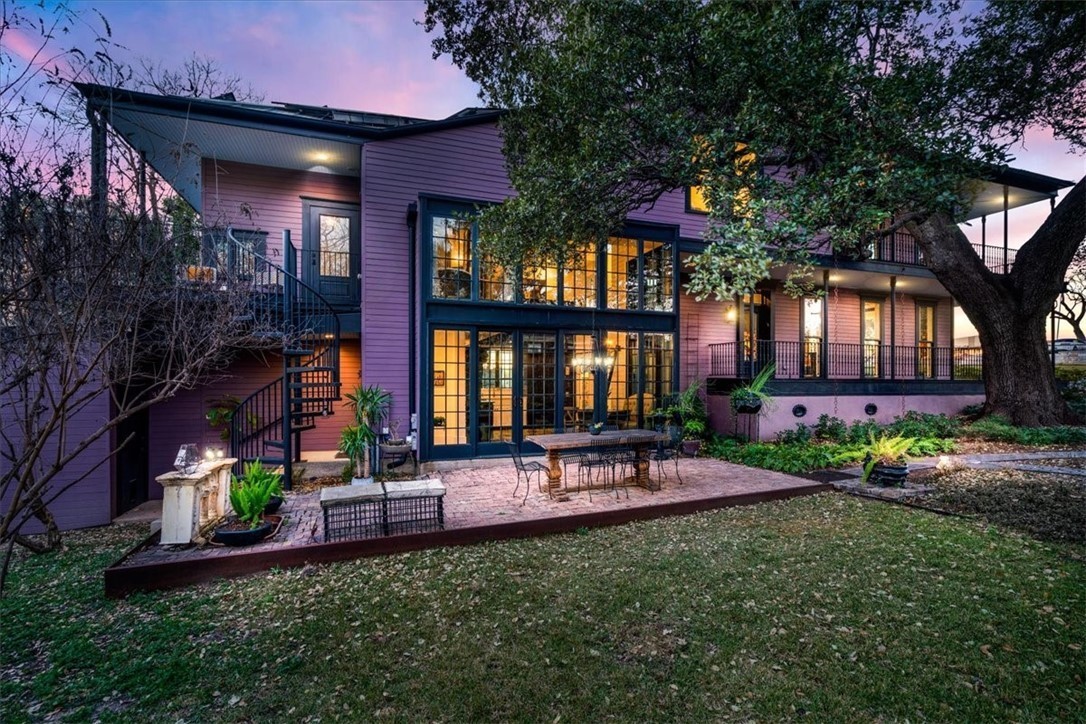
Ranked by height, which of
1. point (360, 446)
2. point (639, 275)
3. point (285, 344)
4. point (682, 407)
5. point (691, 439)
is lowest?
point (691, 439)

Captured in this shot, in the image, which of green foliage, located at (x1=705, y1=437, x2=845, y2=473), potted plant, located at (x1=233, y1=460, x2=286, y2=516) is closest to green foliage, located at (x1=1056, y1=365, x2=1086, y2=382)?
green foliage, located at (x1=705, y1=437, x2=845, y2=473)

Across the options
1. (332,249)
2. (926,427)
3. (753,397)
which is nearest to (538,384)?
(753,397)

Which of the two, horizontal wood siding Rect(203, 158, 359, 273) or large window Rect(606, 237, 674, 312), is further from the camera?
large window Rect(606, 237, 674, 312)

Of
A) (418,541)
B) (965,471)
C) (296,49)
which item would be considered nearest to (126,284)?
(418,541)

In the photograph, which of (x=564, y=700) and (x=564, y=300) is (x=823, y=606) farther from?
(x=564, y=300)

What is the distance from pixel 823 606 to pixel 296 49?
12843 millimetres

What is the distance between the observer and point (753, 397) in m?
10.2

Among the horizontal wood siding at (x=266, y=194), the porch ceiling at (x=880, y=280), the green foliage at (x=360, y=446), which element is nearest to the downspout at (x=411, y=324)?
the green foliage at (x=360, y=446)

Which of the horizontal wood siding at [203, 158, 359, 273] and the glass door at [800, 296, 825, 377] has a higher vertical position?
the horizontal wood siding at [203, 158, 359, 273]

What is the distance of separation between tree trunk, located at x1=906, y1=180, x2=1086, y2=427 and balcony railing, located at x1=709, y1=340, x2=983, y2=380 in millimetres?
2274

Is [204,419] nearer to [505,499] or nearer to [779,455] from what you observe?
[505,499]

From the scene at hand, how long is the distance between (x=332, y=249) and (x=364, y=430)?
4945 millimetres

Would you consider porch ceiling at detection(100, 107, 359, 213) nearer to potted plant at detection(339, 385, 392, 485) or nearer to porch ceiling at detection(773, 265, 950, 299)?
potted plant at detection(339, 385, 392, 485)

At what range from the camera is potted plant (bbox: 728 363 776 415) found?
10266mm
